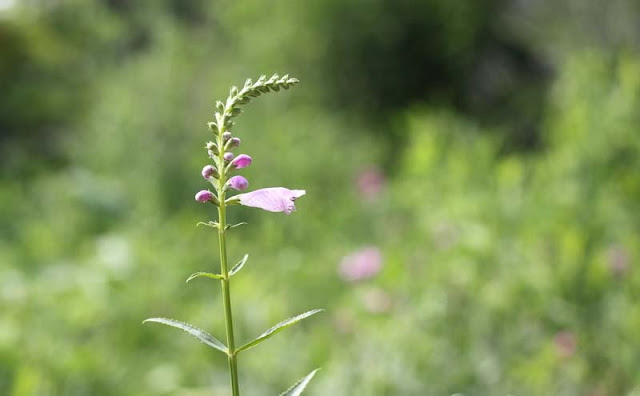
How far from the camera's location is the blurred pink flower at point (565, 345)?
2.18 metres

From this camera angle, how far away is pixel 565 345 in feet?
7.25

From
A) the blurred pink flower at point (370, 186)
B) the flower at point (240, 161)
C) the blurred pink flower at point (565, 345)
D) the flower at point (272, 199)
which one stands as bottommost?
the flower at point (272, 199)

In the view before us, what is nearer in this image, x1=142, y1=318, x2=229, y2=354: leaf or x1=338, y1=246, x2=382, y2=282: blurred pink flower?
x1=142, y1=318, x2=229, y2=354: leaf

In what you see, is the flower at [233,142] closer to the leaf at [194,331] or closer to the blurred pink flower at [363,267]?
the leaf at [194,331]

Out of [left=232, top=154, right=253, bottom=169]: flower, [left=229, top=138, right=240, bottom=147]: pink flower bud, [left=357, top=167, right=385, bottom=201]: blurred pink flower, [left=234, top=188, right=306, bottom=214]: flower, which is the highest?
[left=357, top=167, right=385, bottom=201]: blurred pink flower

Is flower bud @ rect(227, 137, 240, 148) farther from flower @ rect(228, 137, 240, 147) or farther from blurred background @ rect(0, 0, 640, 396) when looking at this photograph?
blurred background @ rect(0, 0, 640, 396)

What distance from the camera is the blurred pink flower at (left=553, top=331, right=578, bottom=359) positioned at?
2.18 meters

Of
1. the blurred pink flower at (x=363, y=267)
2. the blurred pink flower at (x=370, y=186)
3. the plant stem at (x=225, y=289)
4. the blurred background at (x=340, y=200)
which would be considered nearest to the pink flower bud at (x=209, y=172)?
the plant stem at (x=225, y=289)

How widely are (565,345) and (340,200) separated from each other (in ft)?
9.67

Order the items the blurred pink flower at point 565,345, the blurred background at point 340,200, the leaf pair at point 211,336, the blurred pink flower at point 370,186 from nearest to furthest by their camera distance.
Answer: the leaf pair at point 211,336
the blurred pink flower at point 565,345
the blurred background at point 340,200
the blurred pink flower at point 370,186

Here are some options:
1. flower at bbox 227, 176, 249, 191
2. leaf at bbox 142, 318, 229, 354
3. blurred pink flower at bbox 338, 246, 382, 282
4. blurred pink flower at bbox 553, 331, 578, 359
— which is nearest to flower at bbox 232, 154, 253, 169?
flower at bbox 227, 176, 249, 191

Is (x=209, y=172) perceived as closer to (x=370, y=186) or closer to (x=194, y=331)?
(x=194, y=331)

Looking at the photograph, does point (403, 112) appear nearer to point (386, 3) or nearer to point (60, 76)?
point (386, 3)

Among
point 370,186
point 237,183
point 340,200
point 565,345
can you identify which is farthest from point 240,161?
point 340,200
